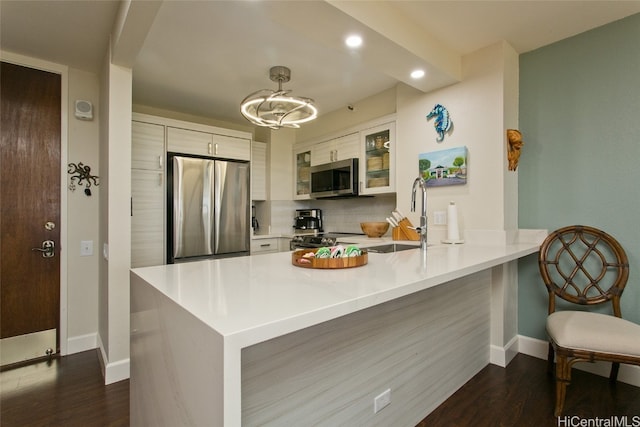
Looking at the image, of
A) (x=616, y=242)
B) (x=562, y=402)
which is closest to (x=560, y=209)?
(x=616, y=242)

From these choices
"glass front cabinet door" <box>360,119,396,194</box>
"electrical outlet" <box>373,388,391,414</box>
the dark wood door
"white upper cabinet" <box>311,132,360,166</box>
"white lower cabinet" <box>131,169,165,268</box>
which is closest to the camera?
"electrical outlet" <box>373,388,391,414</box>

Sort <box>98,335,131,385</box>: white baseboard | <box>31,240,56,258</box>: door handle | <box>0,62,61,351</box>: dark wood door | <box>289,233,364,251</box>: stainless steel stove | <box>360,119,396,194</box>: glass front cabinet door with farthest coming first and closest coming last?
1. <box>289,233,364,251</box>: stainless steel stove
2. <box>360,119,396,194</box>: glass front cabinet door
3. <box>31,240,56,258</box>: door handle
4. <box>0,62,61,351</box>: dark wood door
5. <box>98,335,131,385</box>: white baseboard

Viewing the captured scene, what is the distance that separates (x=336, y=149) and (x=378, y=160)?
0.63m

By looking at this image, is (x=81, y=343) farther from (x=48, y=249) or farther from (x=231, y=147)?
(x=231, y=147)

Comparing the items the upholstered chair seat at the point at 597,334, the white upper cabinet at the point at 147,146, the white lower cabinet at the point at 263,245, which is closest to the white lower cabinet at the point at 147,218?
the white upper cabinet at the point at 147,146

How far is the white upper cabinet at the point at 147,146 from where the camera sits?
296cm

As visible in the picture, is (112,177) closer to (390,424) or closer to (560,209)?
(390,424)

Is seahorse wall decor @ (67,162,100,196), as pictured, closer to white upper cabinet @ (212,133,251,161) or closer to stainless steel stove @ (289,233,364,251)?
white upper cabinet @ (212,133,251,161)

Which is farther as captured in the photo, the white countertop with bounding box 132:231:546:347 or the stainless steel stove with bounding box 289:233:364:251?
the stainless steel stove with bounding box 289:233:364:251

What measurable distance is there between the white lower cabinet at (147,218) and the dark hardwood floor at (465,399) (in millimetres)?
1029

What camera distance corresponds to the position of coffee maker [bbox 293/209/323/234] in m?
4.16

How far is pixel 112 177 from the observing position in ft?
7.02

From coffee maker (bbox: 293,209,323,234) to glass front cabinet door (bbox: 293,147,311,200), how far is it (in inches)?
10.1

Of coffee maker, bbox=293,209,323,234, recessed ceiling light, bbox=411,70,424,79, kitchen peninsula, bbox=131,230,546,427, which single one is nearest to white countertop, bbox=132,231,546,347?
kitchen peninsula, bbox=131,230,546,427
